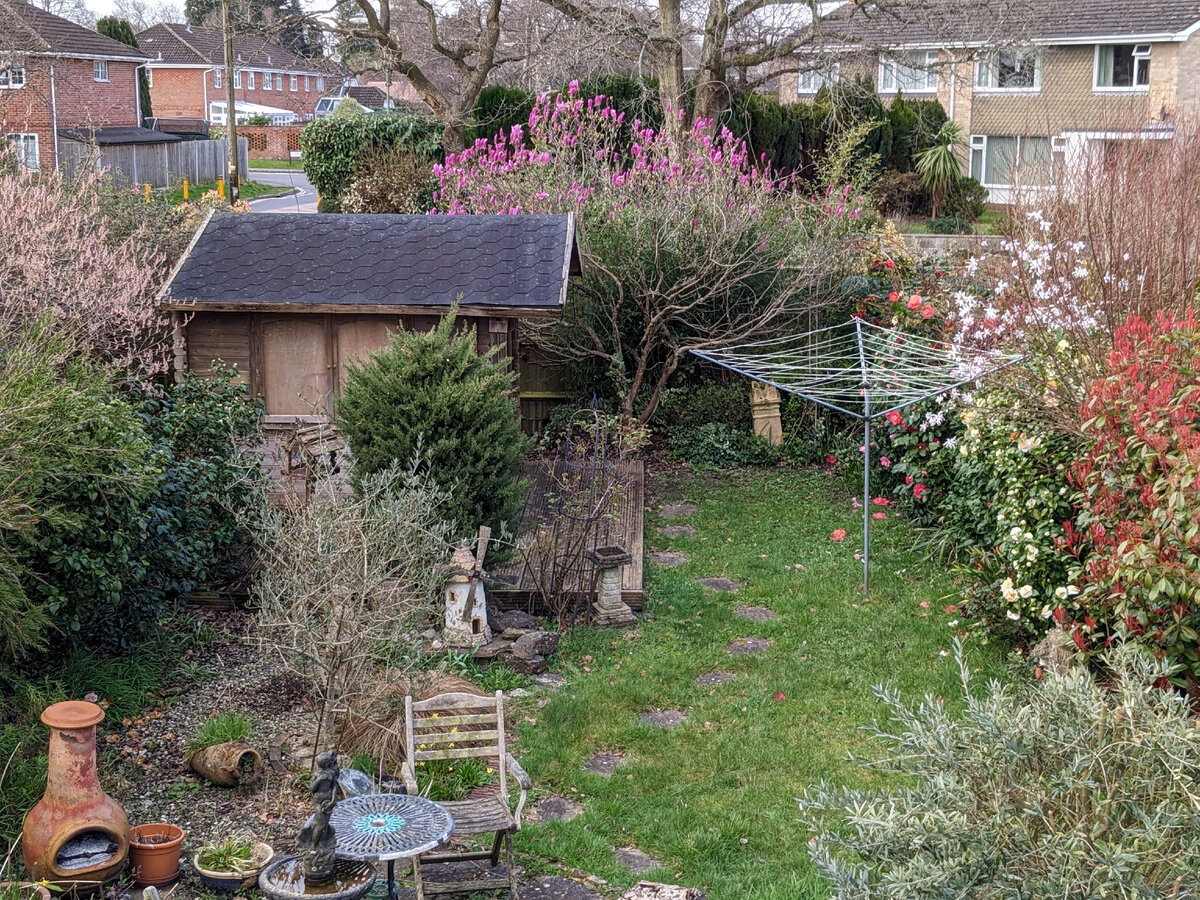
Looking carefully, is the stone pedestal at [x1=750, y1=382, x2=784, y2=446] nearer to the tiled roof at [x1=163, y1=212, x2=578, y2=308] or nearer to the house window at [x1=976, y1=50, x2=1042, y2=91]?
the tiled roof at [x1=163, y1=212, x2=578, y2=308]

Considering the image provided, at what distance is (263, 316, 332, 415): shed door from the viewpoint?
11242 millimetres

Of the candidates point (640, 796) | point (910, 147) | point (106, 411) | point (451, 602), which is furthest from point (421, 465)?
point (910, 147)

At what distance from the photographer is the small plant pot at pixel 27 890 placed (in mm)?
4852

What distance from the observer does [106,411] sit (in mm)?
7270

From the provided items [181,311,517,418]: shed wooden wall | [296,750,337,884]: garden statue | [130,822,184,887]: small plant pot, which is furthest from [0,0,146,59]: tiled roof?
[296,750,337,884]: garden statue

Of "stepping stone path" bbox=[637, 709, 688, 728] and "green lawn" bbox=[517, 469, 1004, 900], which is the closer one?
"green lawn" bbox=[517, 469, 1004, 900]

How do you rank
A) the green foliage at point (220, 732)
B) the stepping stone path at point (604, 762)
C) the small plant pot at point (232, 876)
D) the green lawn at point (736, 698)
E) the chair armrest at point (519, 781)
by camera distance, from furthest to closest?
the stepping stone path at point (604, 762)
the green foliage at point (220, 732)
the green lawn at point (736, 698)
the chair armrest at point (519, 781)
the small plant pot at point (232, 876)

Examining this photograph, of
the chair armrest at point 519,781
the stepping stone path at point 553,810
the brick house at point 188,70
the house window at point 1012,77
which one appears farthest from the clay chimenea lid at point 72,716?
the brick house at point 188,70

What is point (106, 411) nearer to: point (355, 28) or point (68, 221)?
point (68, 221)

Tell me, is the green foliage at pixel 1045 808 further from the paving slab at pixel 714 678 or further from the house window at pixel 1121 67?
the house window at pixel 1121 67

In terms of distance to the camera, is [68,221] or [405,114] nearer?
[68,221]

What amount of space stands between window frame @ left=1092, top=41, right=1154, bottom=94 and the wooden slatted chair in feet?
107

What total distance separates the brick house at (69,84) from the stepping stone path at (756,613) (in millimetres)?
18479

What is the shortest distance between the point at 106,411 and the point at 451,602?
265 cm
